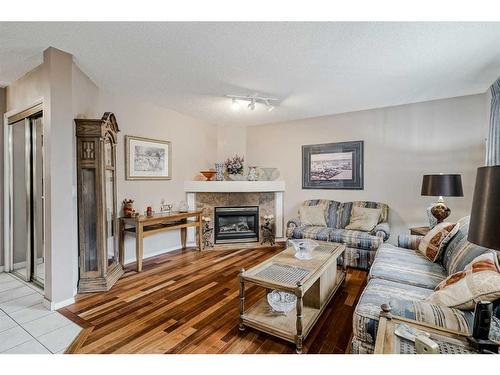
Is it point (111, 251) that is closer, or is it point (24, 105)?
point (24, 105)

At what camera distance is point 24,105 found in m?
2.84

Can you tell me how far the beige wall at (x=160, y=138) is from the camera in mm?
3607

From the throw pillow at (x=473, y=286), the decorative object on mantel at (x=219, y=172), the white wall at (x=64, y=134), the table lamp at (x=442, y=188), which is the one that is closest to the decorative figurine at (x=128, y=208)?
the white wall at (x=64, y=134)

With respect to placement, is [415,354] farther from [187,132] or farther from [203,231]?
[187,132]

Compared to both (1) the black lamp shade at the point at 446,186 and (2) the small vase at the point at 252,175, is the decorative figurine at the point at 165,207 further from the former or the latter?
(1) the black lamp shade at the point at 446,186

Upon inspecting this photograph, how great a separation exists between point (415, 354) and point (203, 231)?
12.7ft

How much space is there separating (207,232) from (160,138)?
184cm

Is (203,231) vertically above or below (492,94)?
below

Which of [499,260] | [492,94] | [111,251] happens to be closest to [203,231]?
[111,251]

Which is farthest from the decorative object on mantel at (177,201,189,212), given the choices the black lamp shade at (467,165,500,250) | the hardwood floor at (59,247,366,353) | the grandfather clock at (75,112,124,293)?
the black lamp shade at (467,165,500,250)

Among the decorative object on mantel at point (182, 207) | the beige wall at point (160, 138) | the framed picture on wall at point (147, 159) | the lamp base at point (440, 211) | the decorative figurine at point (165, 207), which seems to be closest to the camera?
the lamp base at point (440, 211)

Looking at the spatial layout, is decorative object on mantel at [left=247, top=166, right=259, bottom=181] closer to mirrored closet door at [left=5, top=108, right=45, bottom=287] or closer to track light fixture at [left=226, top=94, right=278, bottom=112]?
track light fixture at [left=226, top=94, right=278, bottom=112]

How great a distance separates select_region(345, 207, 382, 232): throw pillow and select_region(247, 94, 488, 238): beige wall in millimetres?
385

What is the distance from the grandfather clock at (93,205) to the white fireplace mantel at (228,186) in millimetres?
1864
